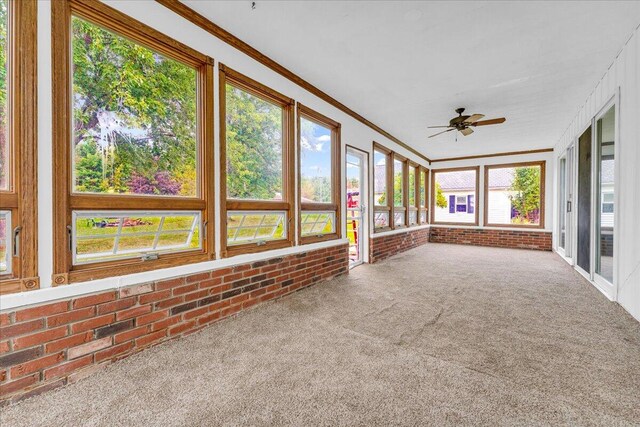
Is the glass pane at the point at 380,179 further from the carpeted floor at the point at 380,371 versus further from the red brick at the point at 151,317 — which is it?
the red brick at the point at 151,317

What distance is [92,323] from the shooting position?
1922 mm

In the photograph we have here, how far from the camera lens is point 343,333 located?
250 cm

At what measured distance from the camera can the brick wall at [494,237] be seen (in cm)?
770

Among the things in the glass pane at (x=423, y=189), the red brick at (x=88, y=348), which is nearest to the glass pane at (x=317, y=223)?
the red brick at (x=88, y=348)

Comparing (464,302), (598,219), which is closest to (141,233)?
(464,302)

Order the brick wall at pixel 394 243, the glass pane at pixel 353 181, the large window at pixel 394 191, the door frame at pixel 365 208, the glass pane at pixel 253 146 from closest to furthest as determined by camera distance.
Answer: the glass pane at pixel 253 146 → the glass pane at pixel 353 181 → the door frame at pixel 365 208 → the brick wall at pixel 394 243 → the large window at pixel 394 191

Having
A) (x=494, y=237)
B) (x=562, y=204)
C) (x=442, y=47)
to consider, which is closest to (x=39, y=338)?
(x=442, y=47)

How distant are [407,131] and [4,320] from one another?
6443 mm

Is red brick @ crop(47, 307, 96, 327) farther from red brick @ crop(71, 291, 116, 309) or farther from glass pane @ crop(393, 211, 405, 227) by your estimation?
glass pane @ crop(393, 211, 405, 227)

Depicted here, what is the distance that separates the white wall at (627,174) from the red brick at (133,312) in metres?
4.34

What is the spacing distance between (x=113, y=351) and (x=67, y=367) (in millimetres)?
251

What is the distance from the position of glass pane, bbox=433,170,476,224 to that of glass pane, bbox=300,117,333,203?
6.06m

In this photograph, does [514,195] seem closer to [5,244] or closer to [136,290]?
[136,290]

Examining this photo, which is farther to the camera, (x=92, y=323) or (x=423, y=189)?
(x=423, y=189)
